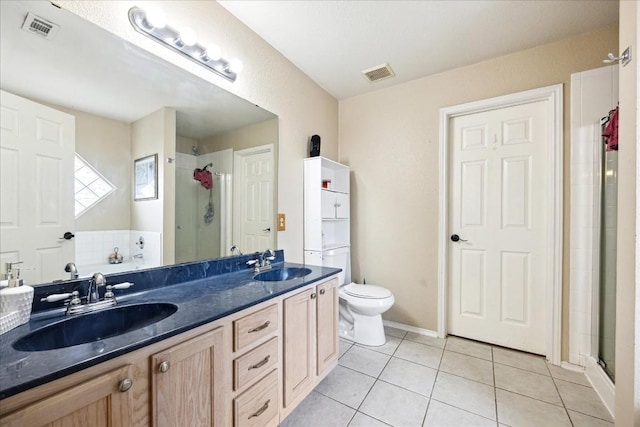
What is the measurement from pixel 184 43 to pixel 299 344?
1745mm

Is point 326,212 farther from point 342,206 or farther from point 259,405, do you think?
point 259,405

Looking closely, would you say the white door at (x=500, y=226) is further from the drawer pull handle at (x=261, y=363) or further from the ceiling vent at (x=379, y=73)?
the drawer pull handle at (x=261, y=363)

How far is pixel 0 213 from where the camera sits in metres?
A: 0.90

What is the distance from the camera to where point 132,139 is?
1265 mm

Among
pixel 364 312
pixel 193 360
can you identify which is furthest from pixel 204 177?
pixel 364 312

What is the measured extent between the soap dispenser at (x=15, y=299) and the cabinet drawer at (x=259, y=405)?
79cm

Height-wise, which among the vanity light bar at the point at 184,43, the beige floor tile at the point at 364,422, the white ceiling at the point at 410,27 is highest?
the white ceiling at the point at 410,27

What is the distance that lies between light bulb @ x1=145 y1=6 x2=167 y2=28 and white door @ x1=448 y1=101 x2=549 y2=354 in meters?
2.32

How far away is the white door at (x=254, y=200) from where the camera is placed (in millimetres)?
1820

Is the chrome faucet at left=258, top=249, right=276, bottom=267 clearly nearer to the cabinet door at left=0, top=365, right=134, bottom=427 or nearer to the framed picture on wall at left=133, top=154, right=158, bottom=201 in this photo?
the framed picture on wall at left=133, top=154, right=158, bottom=201

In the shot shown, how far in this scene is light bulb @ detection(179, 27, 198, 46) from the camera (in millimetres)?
1352

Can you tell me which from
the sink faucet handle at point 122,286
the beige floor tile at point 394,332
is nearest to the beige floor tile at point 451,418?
the beige floor tile at point 394,332

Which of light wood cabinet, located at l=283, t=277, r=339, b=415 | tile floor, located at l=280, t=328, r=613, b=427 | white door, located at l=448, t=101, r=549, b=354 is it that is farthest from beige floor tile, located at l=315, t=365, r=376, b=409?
white door, located at l=448, t=101, r=549, b=354

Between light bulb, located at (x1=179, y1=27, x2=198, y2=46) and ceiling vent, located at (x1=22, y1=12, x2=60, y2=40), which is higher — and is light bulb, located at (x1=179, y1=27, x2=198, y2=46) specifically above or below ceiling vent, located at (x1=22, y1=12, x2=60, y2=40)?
above
